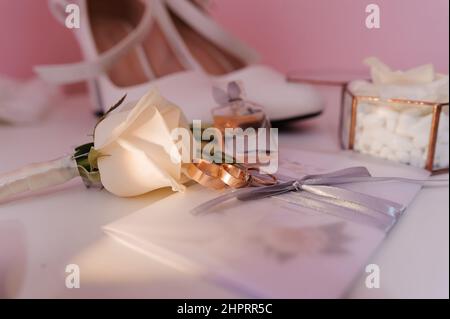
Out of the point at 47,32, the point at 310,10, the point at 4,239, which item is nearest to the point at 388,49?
the point at 310,10

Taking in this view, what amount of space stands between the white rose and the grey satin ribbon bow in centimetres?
5

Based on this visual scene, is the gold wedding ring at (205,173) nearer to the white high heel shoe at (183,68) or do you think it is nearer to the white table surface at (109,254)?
the white table surface at (109,254)

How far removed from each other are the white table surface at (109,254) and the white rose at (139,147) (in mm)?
30

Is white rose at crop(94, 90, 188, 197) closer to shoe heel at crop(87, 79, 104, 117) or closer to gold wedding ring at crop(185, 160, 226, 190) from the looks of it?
gold wedding ring at crop(185, 160, 226, 190)

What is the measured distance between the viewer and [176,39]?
650 mm

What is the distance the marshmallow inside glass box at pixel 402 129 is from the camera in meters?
0.37

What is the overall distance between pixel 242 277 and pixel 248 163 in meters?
0.17

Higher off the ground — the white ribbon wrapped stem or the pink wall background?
the pink wall background

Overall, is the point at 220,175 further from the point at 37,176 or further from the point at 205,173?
the point at 37,176

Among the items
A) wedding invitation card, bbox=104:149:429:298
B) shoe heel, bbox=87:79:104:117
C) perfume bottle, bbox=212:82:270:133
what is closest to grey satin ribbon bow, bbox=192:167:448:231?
wedding invitation card, bbox=104:149:429:298

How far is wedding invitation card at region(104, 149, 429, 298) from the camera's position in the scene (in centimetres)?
22

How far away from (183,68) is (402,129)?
1.35ft

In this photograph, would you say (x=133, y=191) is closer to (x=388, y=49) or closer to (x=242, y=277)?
(x=242, y=277)

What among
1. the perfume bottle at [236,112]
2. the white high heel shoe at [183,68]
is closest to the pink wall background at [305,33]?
the white high heel shoe at [183,68]
